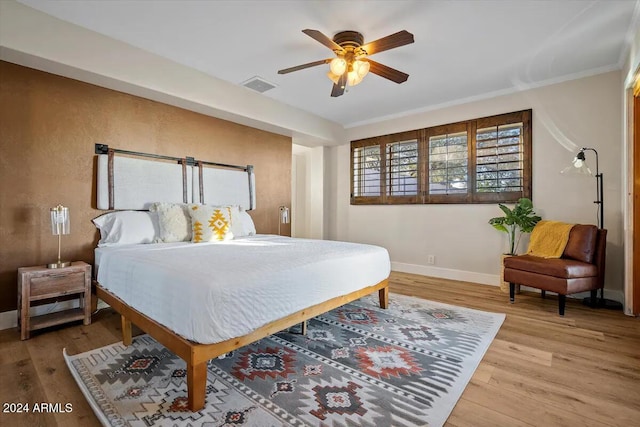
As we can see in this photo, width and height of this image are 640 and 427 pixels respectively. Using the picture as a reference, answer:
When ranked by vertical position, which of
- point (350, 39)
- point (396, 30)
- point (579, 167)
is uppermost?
point (396, 30)

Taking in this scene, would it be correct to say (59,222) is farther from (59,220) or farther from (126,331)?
(126,331)

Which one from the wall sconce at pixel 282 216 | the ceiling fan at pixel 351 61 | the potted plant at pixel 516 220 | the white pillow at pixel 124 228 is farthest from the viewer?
the wall sconce at pixel 282 216

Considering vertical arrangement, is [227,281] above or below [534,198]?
below

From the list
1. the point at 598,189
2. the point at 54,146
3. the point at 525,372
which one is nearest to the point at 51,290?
the point at 54,146

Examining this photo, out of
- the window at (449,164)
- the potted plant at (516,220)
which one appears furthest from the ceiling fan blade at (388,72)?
the potted plant at (516,220)

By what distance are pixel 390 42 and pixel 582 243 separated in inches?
112

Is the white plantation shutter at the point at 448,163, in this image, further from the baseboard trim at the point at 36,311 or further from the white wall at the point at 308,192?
the baseboard trim at the point at 36,311

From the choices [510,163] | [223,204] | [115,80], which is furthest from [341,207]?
[115,80]

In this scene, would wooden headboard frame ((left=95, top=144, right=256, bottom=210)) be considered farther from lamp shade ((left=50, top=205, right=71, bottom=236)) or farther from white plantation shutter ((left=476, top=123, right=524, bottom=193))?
white plantation shutter ((left=476, top=123, right=524, bottom=193))

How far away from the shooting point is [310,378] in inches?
73.8

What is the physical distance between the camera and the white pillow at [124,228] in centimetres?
307

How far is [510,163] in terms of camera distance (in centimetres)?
400

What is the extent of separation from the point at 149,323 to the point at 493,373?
85.6 inches

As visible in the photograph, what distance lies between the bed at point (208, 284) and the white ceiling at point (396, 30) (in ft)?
4.30
